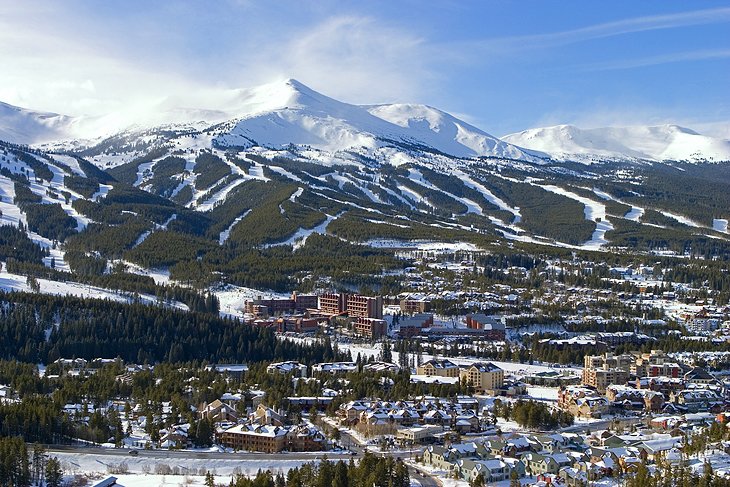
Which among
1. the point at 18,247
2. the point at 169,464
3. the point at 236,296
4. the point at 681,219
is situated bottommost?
the point at 169,464

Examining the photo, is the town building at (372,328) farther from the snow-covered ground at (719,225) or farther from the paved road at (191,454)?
the snow-covered ground at (719,225)

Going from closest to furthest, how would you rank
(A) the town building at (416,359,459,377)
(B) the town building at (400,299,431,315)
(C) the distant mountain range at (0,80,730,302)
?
(A) the town building at (416,359,459,377), (B) the town building at (400,299,431,315), (C) the distant mountain range at (0,80,730,302)

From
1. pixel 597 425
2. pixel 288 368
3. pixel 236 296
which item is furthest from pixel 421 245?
pixel 597 425

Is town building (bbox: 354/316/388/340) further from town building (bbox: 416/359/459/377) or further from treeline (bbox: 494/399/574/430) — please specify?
treeline (bbox: 494/399/574/430)

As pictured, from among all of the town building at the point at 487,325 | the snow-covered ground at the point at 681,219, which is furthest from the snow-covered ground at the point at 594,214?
the town building at the point at 487,325

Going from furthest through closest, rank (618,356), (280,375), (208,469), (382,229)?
(382,229), (618,356), (280,375), (208,469)

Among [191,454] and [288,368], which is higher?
[288,368]

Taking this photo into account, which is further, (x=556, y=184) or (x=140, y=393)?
(x=556, y=184)

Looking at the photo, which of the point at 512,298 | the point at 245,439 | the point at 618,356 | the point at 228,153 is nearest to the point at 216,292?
the point at 512,298

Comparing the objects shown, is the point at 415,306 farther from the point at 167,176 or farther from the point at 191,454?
the point at 167,176

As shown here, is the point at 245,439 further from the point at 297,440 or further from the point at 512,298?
the point at 512,298

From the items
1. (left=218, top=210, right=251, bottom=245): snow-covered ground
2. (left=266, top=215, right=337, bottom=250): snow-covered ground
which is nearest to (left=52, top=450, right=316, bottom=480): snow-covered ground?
(left=266, top=215, right=337, bottom=250): snow-covered ground
